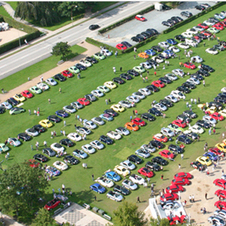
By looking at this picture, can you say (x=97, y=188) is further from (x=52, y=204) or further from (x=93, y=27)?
(x=93, y=27)

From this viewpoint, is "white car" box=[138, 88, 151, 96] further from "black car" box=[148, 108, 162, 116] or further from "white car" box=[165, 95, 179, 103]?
"black car" box=[148, 108, 162, 116]

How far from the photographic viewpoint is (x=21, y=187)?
86750mm

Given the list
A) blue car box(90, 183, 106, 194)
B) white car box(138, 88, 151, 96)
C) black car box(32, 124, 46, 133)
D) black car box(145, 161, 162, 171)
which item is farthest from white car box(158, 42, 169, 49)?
blue car box(90, 183, 106, 194)

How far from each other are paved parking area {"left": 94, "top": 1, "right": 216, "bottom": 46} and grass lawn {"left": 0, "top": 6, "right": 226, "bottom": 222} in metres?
9.34

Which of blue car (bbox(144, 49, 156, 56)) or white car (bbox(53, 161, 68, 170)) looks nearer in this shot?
white car (bbox(53, 161, 68, 170))

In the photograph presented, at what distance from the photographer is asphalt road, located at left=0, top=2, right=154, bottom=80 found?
137 m

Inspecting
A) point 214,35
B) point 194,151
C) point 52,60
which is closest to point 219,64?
point 214,35

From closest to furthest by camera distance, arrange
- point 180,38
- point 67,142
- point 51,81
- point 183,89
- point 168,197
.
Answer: point 168,197, point 67,142, point 183,89, point 51,81, point 180,38

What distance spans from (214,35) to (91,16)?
42.2 metres

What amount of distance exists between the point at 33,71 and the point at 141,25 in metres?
40.7

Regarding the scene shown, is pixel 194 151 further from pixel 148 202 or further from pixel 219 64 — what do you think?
pixel 219 64

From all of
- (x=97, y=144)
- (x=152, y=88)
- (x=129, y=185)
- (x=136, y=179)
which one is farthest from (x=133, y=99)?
(x=129, y=185)

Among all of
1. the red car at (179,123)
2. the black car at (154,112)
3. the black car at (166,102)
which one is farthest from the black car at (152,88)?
the red car at (179,123)

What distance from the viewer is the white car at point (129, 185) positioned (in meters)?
92.8
